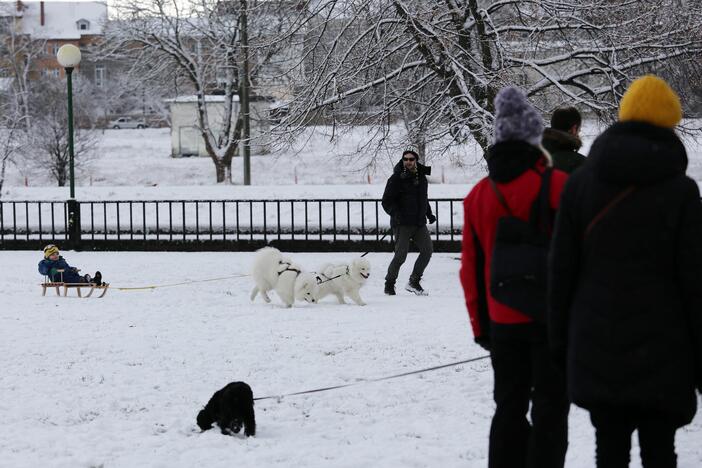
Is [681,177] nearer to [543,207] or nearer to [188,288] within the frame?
[543,207]

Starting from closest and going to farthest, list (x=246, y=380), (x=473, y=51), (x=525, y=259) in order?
1. (x=525, y=259)
2. (x=246, y=380)
3. (x=473, y=51)

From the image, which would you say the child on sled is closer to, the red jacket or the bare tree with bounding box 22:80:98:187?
the red jacket

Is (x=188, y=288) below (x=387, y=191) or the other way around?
below

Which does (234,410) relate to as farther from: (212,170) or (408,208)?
(212,170)

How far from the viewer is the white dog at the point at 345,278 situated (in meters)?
11.6

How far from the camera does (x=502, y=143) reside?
13.6 ft

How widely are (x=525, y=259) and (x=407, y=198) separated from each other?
342 inches

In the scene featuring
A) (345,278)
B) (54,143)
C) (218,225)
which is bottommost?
(345,278)

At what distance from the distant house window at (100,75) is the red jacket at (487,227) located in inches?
3242

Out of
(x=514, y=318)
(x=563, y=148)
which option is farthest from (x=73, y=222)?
(x=514, y=318)

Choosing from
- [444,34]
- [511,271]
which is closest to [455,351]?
[511,271]

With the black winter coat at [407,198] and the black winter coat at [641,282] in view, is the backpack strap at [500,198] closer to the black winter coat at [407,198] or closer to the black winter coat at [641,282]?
the black winter coat at [641,282]

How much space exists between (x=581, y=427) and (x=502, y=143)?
8.98ft

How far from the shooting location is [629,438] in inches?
140
